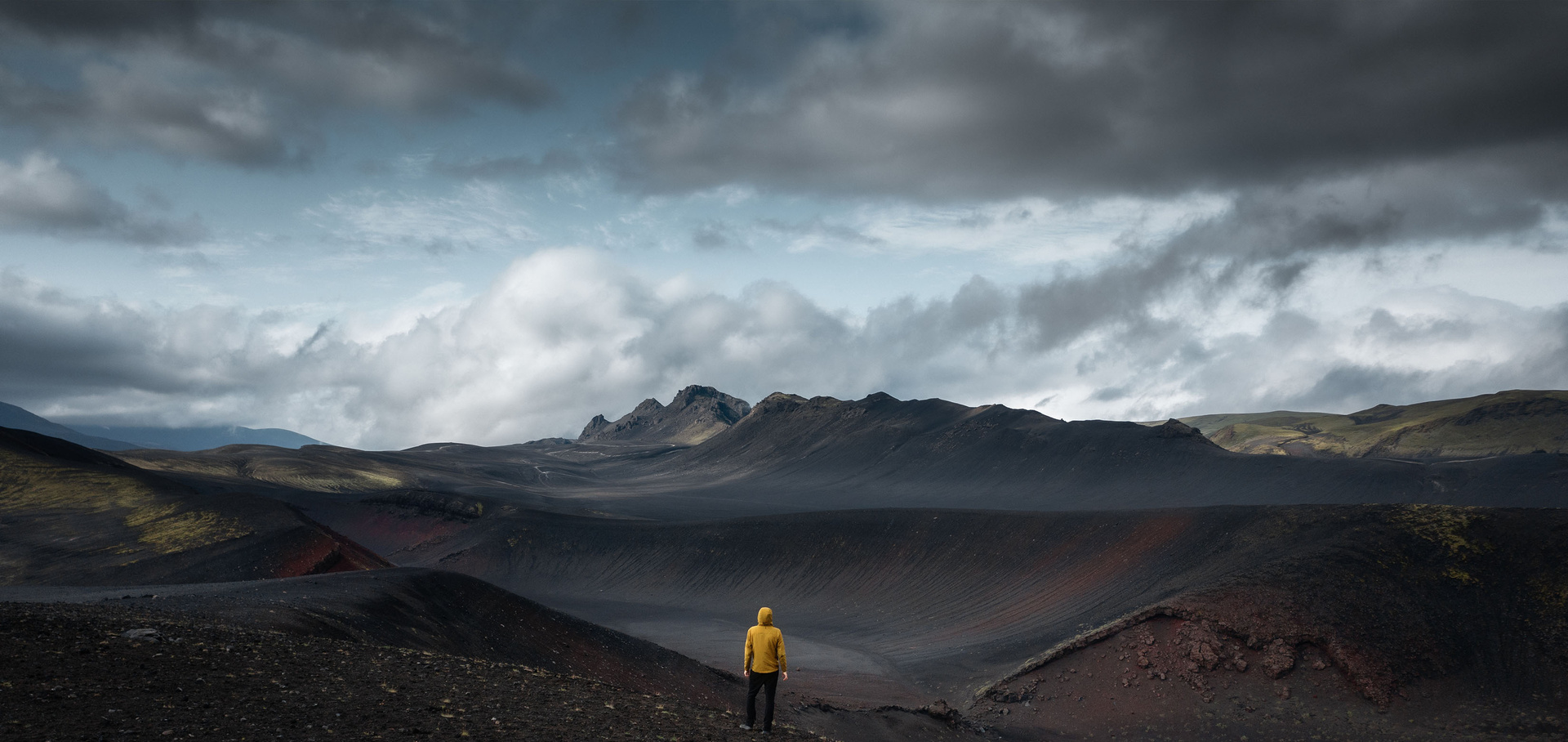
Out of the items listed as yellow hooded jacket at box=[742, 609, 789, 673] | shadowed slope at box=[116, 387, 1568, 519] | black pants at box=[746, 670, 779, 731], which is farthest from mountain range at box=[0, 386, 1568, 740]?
yellow hooded jacket at box=[742, 609, 789, 673]

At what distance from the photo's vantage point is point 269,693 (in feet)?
38.7

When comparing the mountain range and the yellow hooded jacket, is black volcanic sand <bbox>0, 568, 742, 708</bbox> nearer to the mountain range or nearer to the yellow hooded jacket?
the mountain range

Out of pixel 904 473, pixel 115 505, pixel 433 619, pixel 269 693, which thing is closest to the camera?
pixel 269 693

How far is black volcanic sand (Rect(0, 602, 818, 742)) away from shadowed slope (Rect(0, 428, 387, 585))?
104 ft

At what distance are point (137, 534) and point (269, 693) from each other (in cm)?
4575

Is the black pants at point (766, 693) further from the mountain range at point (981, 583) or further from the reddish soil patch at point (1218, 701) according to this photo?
the reddish soil patch at point (1218, 701)

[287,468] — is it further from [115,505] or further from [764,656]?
[764,656]

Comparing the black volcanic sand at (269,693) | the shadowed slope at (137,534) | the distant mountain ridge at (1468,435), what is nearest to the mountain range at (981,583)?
the shadowed slope at (137,534)

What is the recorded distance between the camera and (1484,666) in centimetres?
2447

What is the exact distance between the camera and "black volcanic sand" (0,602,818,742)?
33.4ft

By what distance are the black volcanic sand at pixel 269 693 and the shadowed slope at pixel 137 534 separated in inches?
1253

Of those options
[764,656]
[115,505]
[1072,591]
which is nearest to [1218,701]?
[1072,591]

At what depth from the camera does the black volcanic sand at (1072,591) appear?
81.2 feet

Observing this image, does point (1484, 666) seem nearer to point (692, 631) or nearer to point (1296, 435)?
point (692, 631)
